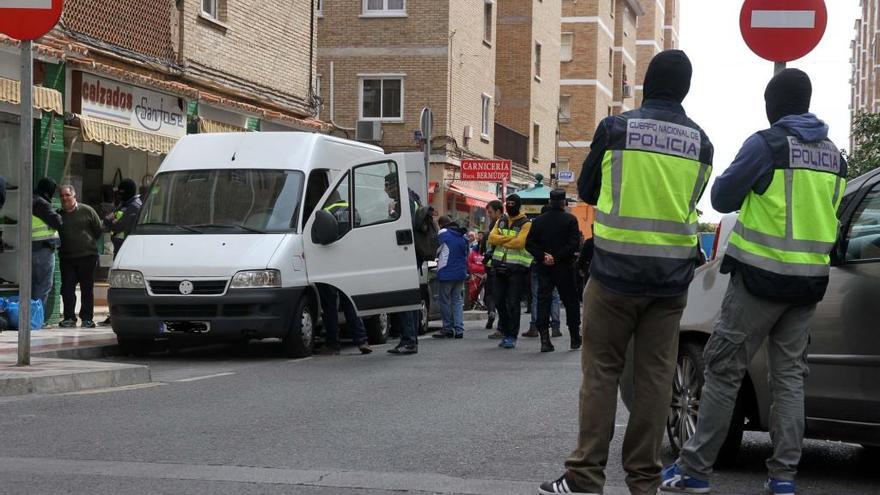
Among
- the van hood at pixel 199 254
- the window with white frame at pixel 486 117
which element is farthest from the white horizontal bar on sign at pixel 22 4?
the window with white frame at pixel 486 117

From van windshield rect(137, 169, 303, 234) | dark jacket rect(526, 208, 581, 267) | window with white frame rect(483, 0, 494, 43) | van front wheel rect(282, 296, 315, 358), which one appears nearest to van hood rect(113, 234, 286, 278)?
van windshield rect(137, 169, 303, 234)

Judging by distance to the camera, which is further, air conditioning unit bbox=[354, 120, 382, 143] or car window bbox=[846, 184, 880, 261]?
air conditioning unit bbox=[354, 120, 382, 143]

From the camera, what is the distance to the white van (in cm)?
1338

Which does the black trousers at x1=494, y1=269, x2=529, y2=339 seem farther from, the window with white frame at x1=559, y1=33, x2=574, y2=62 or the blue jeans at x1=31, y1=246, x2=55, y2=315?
the window with white frame at x1=559, y1=33, x2=574, y2=62

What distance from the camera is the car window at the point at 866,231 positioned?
646 centimetres

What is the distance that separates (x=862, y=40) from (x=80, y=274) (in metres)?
91.9

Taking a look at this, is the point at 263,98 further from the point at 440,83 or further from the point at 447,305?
the point at 440,83

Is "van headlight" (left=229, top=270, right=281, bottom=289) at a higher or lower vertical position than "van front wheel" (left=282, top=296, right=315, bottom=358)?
higher

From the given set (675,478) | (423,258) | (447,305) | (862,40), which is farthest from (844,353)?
(862,40)

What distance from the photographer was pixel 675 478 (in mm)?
6203

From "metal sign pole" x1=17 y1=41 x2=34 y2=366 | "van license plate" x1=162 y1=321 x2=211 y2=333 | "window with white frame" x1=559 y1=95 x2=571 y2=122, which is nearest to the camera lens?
"metal sign pole" x1=17 y1=41 x2=34 y2=366

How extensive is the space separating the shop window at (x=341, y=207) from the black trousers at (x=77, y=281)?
3956 mm

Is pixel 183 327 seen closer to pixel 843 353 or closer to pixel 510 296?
pixel 510 296

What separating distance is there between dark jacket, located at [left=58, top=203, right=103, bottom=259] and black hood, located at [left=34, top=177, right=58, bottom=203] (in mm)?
480
